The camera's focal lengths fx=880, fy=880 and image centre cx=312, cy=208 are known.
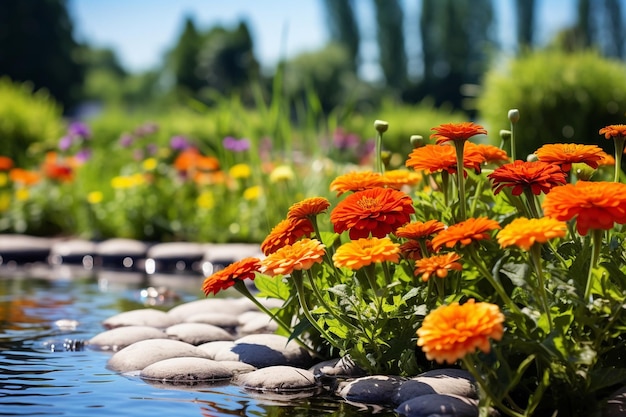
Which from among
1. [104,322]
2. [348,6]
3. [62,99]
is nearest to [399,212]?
[104,322]

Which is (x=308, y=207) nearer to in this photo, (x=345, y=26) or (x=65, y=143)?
(x=65, y=143)

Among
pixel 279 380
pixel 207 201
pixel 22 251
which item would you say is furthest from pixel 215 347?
pixel 22 251

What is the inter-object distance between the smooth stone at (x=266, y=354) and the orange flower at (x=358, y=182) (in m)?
0.85

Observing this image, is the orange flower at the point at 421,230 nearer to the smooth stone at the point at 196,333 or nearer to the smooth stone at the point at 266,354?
the smooth stone at the point at 266,354

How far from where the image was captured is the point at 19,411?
10.8 feet

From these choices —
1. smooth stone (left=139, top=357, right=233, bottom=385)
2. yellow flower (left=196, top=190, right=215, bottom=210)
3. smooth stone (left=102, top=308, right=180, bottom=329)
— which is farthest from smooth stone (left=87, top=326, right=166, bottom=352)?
yellow flower (left=196, top=190, right=215, bottom=210)

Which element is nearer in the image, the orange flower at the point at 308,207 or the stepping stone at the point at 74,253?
the orange flower at the point at 308,207

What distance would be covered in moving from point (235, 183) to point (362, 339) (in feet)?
21.3

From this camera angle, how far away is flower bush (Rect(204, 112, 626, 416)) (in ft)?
9.18

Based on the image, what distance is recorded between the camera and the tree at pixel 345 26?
5469 cm

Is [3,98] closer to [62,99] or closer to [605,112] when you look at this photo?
[605,112]

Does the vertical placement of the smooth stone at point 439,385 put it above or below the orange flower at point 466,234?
below

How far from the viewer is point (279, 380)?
3.81 meters

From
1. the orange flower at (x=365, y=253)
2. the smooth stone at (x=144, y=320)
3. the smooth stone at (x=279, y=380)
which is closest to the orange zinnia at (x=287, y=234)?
the orange flower at (x=365, y=253)
